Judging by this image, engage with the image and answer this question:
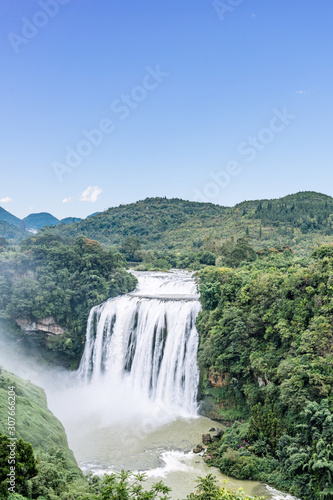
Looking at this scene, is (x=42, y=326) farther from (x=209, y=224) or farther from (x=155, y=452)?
(x=209, y=224)

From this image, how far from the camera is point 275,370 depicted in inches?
610

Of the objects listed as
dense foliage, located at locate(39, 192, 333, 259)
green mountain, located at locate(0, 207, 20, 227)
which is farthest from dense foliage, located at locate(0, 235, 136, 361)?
green mountain, located at locate(0, 207, 20, 227)

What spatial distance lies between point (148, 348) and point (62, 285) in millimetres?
8647

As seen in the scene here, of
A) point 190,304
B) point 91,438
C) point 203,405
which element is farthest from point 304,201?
point 91,438

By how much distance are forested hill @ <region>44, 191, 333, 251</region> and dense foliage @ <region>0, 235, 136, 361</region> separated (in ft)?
59.3

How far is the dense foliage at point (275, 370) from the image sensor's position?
1259cm

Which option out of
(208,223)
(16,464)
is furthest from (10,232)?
(16,464)

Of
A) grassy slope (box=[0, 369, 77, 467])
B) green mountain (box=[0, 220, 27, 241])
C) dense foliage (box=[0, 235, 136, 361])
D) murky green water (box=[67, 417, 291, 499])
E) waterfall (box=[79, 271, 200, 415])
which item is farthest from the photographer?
green mountain (box=[0, 220, 27, 241])

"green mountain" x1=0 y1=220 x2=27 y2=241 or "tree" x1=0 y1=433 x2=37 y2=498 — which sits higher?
"green mountain" x1=0 y1=220 x2=27 y2=241

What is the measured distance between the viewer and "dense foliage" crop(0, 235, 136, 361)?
25.5 meters

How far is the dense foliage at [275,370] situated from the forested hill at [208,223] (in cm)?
2369

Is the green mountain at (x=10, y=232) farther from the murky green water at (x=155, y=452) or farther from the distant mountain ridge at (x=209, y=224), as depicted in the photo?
the murky green water at (x=155, y=452)

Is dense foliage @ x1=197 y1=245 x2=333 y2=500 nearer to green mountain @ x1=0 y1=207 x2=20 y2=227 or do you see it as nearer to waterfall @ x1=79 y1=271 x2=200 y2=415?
waterfall @ x1=79 y1=271 x2=200 y2=415

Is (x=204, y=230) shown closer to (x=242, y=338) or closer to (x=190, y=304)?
(x=190, y=304)
